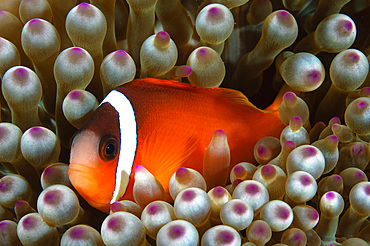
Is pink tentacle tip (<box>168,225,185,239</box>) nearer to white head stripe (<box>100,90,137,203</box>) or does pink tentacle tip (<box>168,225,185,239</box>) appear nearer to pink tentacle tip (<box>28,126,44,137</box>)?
white head stripe (<box>100,90,137,203</box>)

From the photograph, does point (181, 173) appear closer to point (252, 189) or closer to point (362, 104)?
point (252, 189)

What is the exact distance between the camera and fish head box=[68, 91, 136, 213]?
80cm

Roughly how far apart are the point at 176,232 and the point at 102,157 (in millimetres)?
292

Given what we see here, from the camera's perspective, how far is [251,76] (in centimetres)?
106

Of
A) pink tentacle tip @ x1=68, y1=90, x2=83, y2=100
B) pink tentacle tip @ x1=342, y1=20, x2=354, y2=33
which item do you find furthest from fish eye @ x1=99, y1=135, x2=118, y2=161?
pink tentacle tip @ x1=342, y1=20, x2=354, y2=33

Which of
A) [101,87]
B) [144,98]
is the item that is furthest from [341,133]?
[101,87]

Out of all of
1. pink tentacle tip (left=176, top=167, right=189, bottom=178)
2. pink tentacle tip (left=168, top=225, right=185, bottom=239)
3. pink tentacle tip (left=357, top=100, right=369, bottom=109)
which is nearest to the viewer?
pink tentacle tip (left=168, top=225, right=185, bottom=239)

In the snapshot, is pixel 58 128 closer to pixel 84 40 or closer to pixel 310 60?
pixel 84 40

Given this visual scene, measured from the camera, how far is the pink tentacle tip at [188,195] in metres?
0.62

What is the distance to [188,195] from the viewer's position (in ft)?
2.04

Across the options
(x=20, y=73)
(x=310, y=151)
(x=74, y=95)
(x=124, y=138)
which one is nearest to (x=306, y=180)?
(x=310, y=151)

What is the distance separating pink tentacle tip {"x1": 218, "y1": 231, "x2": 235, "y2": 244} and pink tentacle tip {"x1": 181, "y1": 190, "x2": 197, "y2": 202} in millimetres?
70

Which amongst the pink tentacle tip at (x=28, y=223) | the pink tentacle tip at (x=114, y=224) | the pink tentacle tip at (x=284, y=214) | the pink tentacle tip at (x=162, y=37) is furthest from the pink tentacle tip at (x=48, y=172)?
the pink tentacle tip at (x=284, y=214)

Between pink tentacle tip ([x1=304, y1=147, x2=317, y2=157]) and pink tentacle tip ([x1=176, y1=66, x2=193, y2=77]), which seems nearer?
pink tentacle tip ([x1=304, y1=147, x2=317, y2=157])
